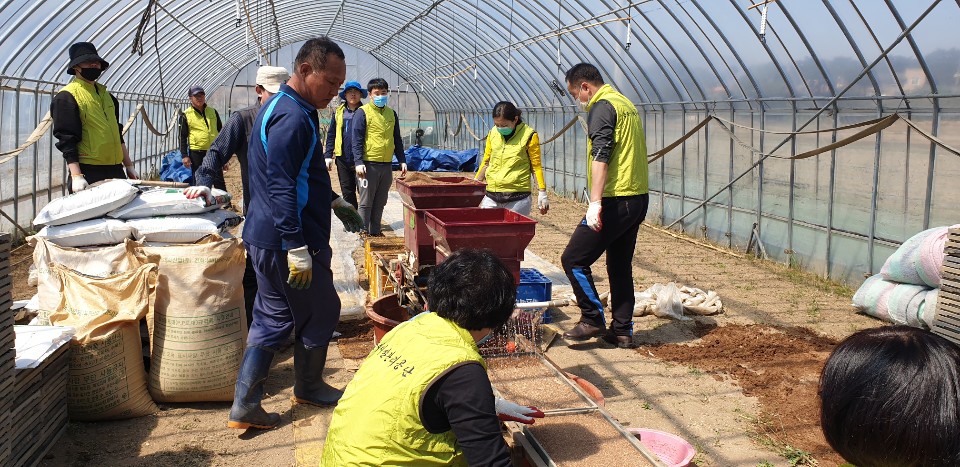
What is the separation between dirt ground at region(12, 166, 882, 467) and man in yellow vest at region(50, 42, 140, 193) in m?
1.29

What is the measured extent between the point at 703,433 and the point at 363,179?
16.3 ft

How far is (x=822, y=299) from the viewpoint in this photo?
680 cm

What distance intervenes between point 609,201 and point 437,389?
314 cm

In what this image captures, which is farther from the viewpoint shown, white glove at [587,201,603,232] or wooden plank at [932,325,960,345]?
white glove at [587,201,603,232]

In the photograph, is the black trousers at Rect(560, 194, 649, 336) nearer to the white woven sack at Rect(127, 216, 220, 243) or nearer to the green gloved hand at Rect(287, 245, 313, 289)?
the green gloved hand at Rect(287, 245, 313, 289)

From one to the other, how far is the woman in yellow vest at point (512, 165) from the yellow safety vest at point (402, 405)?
4.45m

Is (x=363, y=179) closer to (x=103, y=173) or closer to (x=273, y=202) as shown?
(x=103, y=173)

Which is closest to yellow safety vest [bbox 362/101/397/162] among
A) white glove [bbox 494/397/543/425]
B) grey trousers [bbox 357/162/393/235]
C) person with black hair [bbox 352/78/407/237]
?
person with black hair [bbox 352/78/407/237]

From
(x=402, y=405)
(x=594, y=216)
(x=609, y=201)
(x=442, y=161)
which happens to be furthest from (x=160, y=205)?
(x=442, y=161)

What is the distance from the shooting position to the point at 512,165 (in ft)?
22.0

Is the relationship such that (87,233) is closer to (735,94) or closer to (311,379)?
(311,379)

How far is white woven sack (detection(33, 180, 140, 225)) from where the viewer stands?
167 inches

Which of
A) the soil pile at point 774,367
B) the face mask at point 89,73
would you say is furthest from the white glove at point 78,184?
the soil pile at point 774,367

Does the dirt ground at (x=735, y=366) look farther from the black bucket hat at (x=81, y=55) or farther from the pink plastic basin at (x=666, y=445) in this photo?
the black bucket hat at (x=81, y=55)
